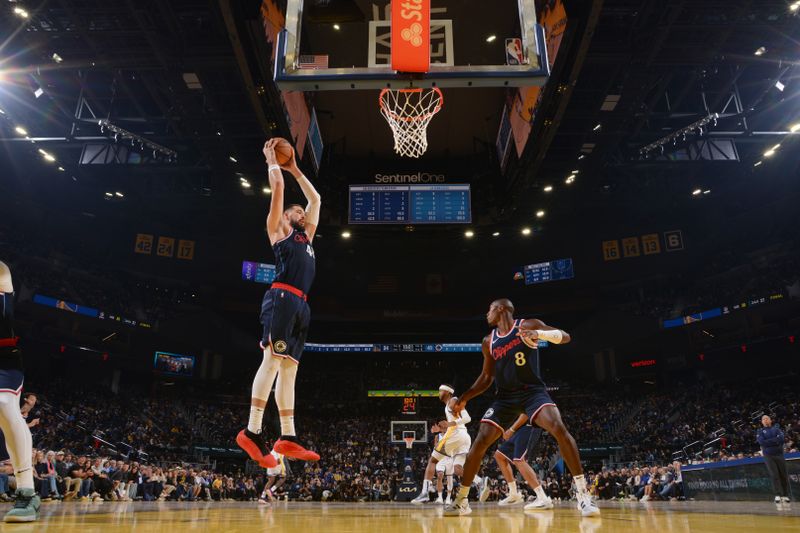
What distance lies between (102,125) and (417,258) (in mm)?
18025

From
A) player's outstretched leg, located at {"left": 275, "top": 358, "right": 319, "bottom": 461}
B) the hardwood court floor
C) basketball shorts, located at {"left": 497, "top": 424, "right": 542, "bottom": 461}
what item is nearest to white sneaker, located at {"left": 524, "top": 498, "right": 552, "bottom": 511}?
basketball shorts, located at {"left": 497, "top": 424, "right": 542, "bottom": 461}

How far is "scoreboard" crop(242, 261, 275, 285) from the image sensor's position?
29.2 metres

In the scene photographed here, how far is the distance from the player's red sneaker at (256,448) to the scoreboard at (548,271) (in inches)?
1048

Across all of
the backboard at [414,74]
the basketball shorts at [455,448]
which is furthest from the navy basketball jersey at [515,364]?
the basketball shorts at [455,448]

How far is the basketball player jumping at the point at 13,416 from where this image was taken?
387 centimetres

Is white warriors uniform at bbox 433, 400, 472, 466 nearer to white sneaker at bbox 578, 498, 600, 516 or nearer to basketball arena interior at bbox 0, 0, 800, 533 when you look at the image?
basketball arena interior at bbox 0, 0, 800, 533

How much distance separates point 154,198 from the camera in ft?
82.1

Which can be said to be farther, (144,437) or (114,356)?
(114,356)

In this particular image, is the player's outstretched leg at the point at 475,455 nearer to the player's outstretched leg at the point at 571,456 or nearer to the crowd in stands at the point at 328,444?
the player's outstretched leg at the point at 571,456

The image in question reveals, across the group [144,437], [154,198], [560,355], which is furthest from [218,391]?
[560,355]

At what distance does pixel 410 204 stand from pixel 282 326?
15142 millimetres

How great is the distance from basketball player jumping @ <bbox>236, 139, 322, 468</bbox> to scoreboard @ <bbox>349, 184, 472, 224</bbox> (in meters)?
14.3

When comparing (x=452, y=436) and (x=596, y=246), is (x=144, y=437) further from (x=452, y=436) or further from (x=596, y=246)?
(x=596, y=246)

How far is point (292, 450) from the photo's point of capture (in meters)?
4.23
